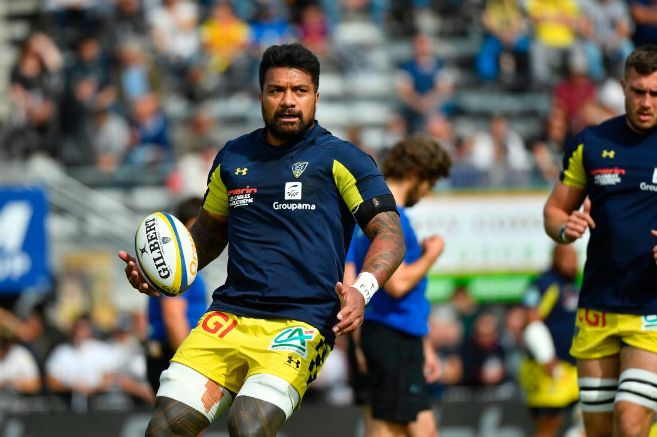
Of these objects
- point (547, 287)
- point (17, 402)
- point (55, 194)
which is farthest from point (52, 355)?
point (547, 287)

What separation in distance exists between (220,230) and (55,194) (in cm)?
1003

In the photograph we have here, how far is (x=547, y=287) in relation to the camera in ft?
34.8

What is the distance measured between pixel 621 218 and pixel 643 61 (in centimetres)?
86

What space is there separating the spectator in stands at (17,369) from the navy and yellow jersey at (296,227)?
345 inches

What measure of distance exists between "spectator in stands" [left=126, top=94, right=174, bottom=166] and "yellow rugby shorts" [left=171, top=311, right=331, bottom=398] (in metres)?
10.9

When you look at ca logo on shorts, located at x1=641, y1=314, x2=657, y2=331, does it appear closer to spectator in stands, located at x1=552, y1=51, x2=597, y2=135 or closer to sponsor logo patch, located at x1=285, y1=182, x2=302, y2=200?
sponsor logo patch, located at x1=285, y1=182, x2=302, y2=200

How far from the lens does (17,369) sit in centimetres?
→ 1462

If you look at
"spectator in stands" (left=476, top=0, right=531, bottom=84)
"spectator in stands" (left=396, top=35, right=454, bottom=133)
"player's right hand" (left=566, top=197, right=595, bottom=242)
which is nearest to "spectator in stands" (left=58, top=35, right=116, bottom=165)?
"spectator in stands" (left=396, top=35, right=454, bottom=133)

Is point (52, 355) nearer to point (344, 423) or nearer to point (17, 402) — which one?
point (17, 402)

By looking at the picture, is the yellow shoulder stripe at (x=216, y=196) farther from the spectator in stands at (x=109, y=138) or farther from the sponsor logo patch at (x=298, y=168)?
the spectator in stands at (x=109, y=138)

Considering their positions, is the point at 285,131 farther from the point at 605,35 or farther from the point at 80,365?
the point at 605,35

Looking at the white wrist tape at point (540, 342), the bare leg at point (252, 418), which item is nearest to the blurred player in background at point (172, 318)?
the bare leg at point (252, 418)

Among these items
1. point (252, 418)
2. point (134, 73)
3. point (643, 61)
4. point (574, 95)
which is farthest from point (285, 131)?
point (134, 73)

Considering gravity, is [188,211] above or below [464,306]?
above
